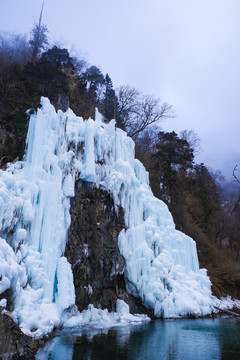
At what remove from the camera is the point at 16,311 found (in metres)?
6.43

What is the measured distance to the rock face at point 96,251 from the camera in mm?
10859

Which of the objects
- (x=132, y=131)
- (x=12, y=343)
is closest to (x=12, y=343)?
(x=12, y=343)

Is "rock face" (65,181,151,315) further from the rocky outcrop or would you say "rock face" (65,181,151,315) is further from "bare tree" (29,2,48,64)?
"bare tree" (29,2,48,64)

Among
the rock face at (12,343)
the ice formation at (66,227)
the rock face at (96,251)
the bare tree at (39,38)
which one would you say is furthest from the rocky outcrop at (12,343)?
the bare tree at (39,38)

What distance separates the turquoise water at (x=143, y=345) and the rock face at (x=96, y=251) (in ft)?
7.06

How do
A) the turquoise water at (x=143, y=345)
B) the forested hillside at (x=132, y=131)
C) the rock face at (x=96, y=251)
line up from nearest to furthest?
the turquoise water at (x=143, y=345)
the rock face at (x=96, y=251)
the forested hillside at (x=132, y=131)

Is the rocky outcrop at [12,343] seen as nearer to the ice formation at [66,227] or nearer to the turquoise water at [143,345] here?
the turquoise water at [143,345]

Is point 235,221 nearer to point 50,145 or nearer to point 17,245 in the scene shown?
point 50,145

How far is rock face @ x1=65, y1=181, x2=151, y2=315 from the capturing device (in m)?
10.9

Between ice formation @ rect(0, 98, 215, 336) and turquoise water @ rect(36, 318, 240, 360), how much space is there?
0.81m

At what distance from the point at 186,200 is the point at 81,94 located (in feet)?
42.3

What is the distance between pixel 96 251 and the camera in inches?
458

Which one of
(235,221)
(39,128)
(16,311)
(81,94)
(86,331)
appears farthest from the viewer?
(235,221)

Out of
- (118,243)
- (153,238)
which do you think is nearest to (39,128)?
(118,243)
